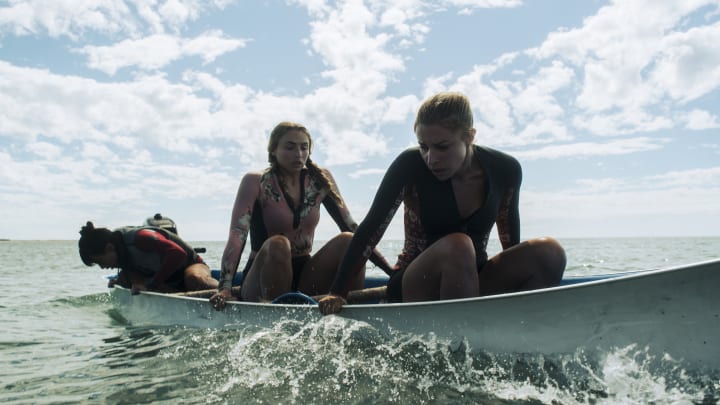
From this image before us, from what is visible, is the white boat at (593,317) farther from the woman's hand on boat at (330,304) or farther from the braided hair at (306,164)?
the braided hair at (306,164)

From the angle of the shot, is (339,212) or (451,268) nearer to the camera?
(451,268)

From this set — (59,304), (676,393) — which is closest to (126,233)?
(59,304)

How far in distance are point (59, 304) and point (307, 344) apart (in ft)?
22.3

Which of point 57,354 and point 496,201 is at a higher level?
point 496,201

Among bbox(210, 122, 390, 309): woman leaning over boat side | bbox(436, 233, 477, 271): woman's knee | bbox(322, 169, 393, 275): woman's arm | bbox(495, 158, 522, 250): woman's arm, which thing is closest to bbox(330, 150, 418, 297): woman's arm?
bbox(436, 233, 477, 271): woman's knee

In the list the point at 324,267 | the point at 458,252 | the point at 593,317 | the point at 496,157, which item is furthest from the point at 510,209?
the point at 324,267

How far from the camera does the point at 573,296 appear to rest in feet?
7.16

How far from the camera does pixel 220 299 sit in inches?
162

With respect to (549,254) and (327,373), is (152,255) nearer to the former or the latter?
(327,373)

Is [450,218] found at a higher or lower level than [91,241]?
higher

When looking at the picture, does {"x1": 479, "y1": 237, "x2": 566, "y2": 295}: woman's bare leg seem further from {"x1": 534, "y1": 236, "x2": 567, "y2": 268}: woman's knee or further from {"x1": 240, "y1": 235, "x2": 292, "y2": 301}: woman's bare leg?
{"x1": 240, "y1": 235, "x2": 292, "y2": 301}: woman's bare leg

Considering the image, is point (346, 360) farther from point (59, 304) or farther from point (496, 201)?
point (59, 304)

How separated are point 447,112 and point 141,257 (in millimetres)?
4603

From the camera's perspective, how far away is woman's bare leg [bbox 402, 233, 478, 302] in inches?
110
